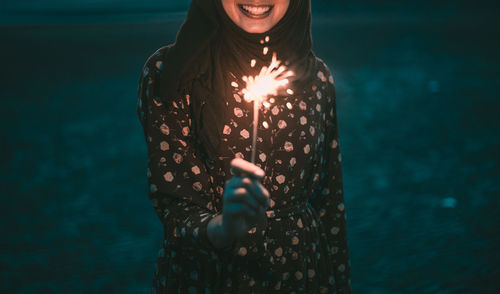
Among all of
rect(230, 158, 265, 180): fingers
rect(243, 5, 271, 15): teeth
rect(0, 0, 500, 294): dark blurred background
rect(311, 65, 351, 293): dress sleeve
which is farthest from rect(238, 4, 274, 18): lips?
rect(0, 0, 500, 294): dark blurred background

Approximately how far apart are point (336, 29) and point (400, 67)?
5167 mm

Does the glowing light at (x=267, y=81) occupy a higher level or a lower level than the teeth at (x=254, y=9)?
lower

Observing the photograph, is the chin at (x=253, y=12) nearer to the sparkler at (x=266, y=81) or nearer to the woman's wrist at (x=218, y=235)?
the sparkler at (x=266, y=81)

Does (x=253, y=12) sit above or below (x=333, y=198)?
above

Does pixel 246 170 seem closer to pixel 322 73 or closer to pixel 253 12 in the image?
pixel 253 12

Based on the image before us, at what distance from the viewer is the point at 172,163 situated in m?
1.08

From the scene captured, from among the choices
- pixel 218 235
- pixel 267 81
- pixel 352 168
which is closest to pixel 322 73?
pixel 267 81

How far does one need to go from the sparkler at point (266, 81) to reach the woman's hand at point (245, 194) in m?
0.25

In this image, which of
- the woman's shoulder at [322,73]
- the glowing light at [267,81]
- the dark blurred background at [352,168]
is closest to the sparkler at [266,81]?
the glowing light at [267,81]

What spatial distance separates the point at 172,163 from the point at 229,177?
0.12 metres

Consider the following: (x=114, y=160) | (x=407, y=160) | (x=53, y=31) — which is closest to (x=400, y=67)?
(x=407, y=160)

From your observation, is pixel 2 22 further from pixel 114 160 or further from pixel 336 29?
pixel 114 160

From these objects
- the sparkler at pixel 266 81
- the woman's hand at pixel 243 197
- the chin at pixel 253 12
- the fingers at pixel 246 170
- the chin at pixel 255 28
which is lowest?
the woman's hand at pixel 243 197

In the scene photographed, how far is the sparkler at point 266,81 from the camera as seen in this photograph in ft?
3.53
